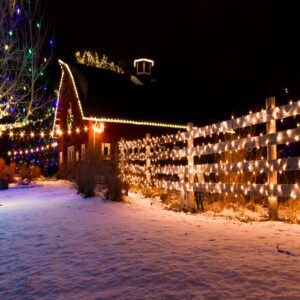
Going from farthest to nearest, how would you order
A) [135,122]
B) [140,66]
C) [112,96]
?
[140,66]
[112,96]
[135,122]

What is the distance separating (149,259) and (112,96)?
1987cm

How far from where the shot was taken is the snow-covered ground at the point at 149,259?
8.86 feet

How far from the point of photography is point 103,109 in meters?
21.7

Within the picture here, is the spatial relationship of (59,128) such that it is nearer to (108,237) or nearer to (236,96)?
(236,96)

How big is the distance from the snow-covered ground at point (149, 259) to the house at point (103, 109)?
49.3 ft

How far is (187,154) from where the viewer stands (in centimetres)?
772

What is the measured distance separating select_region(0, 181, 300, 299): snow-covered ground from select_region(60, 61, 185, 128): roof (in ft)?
52.7

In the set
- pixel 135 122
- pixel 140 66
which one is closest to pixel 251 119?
pixel 135 122

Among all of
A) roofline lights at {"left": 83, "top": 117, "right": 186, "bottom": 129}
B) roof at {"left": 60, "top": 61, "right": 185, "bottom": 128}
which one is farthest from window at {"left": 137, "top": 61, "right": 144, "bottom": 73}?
roofline lights at {"left": 83, "top": 117, "right": 186, "bottom": 129}

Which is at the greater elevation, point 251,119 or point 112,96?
point 112,96

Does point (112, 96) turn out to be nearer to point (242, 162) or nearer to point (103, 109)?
point (103, 109)

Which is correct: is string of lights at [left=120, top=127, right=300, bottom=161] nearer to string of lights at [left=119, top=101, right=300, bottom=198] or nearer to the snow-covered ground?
A: string of lights at [left=119, top=101, right=300, bottom=198]

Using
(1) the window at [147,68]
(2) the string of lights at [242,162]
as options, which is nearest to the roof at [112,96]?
(1) the window at [147,68]

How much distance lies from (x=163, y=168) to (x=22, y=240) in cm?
491
